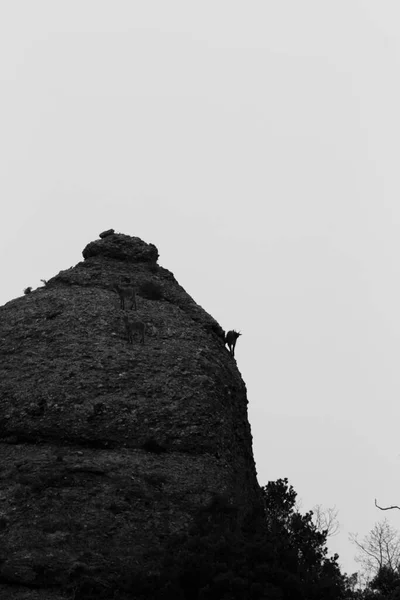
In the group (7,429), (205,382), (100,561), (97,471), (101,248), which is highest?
(101,248)

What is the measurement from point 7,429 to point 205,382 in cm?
800

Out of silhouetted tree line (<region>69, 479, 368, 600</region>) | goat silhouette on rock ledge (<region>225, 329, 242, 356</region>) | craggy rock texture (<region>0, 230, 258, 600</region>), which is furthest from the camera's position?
goat silhouette on rock ledge (<region>225, 329, 242, 356</region>)

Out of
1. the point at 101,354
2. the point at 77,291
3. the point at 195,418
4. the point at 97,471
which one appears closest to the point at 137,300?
Answer: the point at 77,291

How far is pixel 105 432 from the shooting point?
108 ft

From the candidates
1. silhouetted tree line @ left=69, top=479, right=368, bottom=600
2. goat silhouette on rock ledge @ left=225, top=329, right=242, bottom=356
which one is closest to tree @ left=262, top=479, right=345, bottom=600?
silhouetted tree line @ left=69, top=479, right=368, bottom=600

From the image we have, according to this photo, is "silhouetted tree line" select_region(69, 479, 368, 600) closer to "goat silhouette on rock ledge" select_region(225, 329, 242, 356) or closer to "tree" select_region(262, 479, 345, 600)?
"tree" select_region(262, 479, 345, 600)

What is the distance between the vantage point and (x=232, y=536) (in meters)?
27.5

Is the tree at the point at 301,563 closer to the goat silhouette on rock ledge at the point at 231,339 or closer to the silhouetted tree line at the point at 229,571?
the silhouetted tree line at the point at 229,571

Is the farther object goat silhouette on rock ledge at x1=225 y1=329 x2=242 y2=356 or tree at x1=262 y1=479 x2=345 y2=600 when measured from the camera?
goat silhouette on rock ledge at x1=225 y1=329 x2=242 y2=356

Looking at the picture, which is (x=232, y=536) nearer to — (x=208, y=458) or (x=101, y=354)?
(x=208, y=458)

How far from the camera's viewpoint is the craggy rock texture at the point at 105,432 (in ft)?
89.7

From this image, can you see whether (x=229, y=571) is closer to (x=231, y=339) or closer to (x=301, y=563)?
(x=301, y=563)

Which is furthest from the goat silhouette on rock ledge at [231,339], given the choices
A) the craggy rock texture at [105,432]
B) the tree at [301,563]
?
the tree at [301,563]

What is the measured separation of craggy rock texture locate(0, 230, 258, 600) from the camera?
27.3 m
